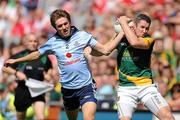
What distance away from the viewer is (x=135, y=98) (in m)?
11.5

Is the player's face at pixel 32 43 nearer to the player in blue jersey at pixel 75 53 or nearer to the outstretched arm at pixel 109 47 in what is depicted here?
the player in blue jersey at pixel 75 53

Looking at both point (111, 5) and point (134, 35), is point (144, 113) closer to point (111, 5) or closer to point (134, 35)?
point (134, 35)

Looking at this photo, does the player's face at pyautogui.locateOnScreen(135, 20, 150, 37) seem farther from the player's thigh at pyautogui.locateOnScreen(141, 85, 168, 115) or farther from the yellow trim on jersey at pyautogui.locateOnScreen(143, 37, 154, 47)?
the player's thigh at pyautogui.locateOnScreen(141, 85, 168, 115)

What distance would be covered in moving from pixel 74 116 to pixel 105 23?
25.0 ft

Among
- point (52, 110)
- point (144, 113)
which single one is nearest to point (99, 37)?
point (52, 110)

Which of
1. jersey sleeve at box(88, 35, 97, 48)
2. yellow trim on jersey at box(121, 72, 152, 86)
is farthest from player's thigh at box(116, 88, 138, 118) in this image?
jersey sleeve at box(88, 35, 97, 48)

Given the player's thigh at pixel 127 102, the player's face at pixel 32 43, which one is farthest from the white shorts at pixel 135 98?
the player's face at pixel 32 43

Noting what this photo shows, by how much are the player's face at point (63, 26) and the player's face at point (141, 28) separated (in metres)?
1.10

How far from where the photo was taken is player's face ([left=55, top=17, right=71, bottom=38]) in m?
11.2

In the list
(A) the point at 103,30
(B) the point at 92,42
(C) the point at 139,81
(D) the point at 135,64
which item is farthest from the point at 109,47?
(A) the point at 103,30

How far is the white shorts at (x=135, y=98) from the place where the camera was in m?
11.4

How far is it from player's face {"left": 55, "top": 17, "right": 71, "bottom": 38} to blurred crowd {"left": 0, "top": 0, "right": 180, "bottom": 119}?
4482 mm

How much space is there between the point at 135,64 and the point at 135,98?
1.78ft

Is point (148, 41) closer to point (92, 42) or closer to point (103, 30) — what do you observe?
point (92, 42)
